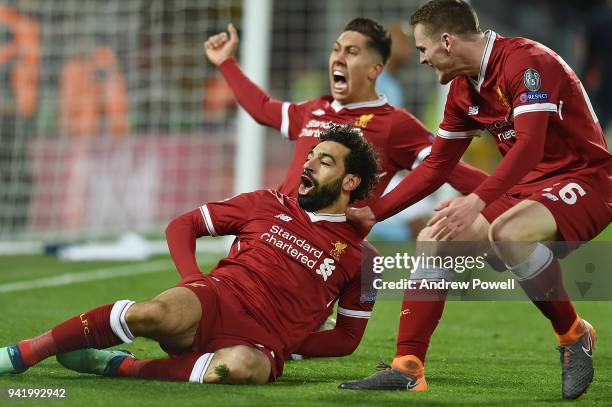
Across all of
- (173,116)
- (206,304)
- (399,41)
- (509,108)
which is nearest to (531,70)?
(509,108)

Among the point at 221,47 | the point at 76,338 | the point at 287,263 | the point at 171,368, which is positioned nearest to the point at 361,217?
the point at 287,263

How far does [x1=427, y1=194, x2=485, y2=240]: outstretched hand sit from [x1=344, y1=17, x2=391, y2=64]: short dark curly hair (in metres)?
2.08

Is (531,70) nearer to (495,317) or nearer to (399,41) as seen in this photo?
(495,317)

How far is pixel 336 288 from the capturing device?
4.62 metres

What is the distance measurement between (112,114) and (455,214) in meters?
7.78

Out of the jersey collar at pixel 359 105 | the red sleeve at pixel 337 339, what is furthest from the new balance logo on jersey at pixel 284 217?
the jersey collar at pixel 359 105

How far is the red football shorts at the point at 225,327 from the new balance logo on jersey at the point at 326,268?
34cm

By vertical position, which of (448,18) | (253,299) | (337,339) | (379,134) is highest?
(448,18)

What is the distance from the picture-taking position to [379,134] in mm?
5629

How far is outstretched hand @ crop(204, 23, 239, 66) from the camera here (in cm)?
638

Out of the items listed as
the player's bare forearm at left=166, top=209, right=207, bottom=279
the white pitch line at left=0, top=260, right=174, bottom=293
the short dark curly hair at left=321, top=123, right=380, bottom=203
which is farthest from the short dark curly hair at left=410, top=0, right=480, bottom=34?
the white pitch line at left=0, top=260, right=174, bottom=293

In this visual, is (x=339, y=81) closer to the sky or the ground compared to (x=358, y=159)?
closer to the sky

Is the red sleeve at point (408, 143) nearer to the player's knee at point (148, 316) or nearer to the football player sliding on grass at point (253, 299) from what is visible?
the football player sliding on grass at point (253, 299)

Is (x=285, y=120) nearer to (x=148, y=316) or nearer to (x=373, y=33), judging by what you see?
(x=373, y=33)
